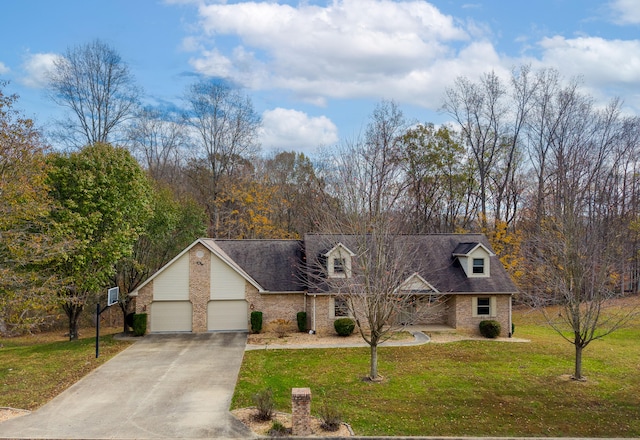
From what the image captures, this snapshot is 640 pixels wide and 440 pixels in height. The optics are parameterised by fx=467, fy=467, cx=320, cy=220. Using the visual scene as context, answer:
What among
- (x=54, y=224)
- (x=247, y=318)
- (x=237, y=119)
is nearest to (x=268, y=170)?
(x=237, y=119)

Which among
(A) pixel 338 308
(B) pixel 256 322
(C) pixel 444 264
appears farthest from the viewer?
(C) pixel 444 264

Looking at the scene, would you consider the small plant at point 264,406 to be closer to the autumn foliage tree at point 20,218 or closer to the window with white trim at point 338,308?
the autumn foliage tree at point 20,218

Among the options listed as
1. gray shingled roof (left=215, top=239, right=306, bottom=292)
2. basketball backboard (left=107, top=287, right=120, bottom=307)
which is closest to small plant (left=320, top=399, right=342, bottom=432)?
basketball backboard (left=107, top=287, right=120, bottom=307)

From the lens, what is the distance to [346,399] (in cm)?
1392

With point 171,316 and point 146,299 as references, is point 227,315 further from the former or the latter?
point 146,299

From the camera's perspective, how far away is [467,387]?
15.2 m

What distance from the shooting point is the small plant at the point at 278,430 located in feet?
36.7

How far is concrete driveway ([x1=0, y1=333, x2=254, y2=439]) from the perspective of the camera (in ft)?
37.9

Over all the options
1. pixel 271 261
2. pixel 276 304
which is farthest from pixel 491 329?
pixel 271 261

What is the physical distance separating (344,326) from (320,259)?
164 inches

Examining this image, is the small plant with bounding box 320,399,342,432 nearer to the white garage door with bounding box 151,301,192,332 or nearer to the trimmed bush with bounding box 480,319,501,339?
the trimmed bush with bounding box 480,319,501,339

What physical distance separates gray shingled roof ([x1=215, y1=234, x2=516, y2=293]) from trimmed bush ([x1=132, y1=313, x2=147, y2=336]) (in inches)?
223

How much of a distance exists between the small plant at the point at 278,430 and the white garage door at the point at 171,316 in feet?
47.4

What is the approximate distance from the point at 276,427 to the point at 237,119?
32699mm
